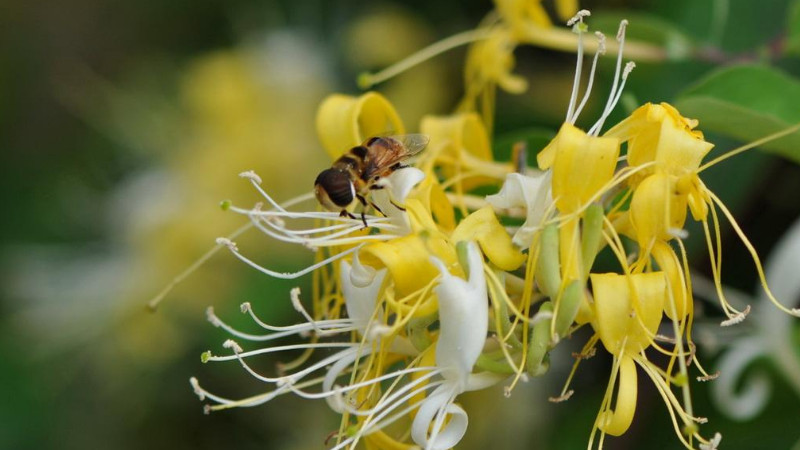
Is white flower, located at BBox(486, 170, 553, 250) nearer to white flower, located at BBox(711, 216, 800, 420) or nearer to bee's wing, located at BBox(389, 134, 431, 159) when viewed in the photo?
bee's wing, located at BBox(389, 134, 431, 159)

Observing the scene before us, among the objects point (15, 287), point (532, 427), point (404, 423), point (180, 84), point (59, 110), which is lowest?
point (532, 427)

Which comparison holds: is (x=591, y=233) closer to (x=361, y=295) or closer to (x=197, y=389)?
(x=361, y=295)

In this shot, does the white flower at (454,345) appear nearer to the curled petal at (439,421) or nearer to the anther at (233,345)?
the curled petal at (439,421)

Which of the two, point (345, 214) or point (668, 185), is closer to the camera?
point (668, 185)

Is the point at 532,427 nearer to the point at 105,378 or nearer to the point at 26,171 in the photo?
the point at 105,378

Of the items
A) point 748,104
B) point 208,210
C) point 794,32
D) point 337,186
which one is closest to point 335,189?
point 337,186

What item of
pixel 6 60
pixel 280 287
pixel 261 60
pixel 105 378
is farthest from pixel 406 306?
pixel 6 60
